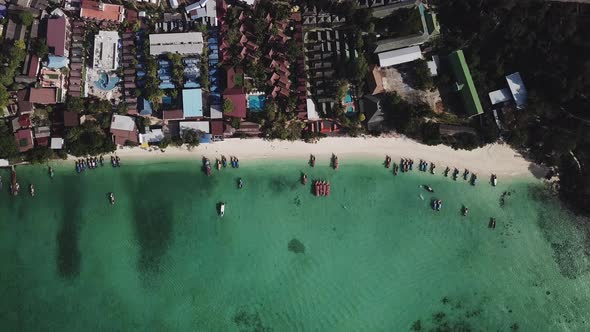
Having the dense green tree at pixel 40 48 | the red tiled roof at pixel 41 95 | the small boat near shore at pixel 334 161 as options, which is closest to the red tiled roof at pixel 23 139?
the red tiled roof at pixel 41 95

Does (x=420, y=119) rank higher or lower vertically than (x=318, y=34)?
lower

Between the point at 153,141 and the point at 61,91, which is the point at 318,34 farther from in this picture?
the point at 61,91

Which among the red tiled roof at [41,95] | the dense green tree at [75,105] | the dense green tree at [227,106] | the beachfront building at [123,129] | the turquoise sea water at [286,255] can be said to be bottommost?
the turquoise sea water at [286,255]

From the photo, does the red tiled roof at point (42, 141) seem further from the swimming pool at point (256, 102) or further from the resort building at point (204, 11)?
the swimming pool at point (256, 102)

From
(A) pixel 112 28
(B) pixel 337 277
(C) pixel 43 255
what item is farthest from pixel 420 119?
(C) pixel 43 255

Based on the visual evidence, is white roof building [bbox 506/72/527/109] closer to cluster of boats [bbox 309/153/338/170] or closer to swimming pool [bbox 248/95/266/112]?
cluster of boats [bbox 309/153/338/170]

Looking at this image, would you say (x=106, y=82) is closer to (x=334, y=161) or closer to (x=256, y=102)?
(x=256, y=102)

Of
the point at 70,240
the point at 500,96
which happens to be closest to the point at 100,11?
the point at 70,240
